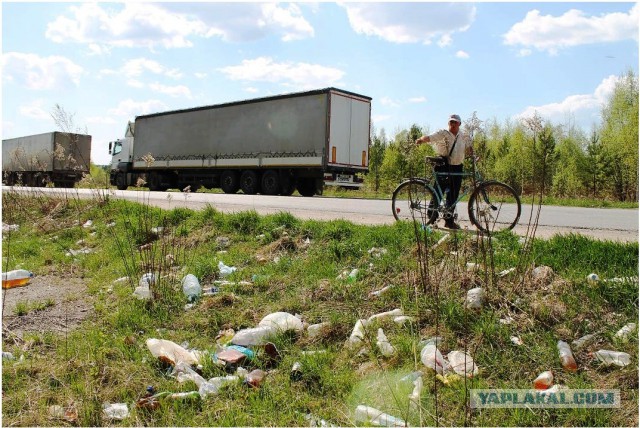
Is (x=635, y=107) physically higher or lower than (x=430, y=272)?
higher

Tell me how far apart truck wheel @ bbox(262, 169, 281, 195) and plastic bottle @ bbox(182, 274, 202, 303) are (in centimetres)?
1371

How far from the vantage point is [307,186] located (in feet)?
65.6

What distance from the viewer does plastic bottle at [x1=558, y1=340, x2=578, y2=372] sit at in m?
3.18

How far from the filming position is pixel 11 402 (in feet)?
11.0

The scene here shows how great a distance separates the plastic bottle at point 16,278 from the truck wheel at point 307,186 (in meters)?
13.7

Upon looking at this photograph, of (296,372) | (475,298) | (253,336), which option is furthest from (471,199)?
(296,372)

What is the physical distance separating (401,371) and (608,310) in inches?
61.6

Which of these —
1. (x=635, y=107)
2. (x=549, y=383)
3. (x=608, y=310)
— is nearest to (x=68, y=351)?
(x=549, y=383)

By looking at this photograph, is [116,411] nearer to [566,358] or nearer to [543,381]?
[543,381]

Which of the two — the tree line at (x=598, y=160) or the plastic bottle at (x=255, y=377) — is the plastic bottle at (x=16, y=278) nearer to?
the plastic bottle at (x=255, y=377)

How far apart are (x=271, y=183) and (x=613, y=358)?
1669cm

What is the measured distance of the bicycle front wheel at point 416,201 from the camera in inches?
256

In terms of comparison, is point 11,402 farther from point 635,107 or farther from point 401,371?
point 635,107

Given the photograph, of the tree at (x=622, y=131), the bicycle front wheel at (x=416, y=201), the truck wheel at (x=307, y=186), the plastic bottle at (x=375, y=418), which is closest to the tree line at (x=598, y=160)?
the tree at (x=622, y=131)
